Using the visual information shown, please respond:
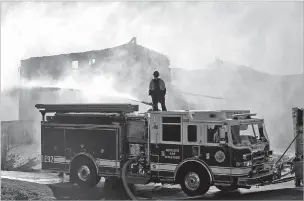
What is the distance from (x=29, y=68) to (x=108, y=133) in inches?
1013

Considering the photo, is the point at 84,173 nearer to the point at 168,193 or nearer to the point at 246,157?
the point at 168,193

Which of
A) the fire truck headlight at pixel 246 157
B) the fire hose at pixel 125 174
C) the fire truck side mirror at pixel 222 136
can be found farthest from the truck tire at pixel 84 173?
the fire truck headlight at pixel 246 157

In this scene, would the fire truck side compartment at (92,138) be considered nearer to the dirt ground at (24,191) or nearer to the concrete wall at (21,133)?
the dirt ground at (24,191)

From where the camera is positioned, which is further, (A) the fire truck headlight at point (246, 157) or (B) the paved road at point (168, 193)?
(B) the paved road at point (168, 193)

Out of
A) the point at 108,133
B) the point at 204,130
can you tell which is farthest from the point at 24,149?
the point at 204,130

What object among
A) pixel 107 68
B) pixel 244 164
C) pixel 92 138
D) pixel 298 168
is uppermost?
pixel 107 68

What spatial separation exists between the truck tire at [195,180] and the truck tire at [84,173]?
3.29 meters

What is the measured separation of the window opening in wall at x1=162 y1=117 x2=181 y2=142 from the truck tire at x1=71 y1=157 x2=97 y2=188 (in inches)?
115

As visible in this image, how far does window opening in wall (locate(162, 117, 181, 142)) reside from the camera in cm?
1241

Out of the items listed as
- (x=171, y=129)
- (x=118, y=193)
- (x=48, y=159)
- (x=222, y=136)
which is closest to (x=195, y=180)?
(x=222, y=136)

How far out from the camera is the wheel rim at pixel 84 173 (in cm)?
1384

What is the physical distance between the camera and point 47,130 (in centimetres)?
1487

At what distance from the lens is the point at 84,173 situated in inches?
548

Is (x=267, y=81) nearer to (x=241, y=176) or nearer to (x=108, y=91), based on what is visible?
(x=108, y=91)
